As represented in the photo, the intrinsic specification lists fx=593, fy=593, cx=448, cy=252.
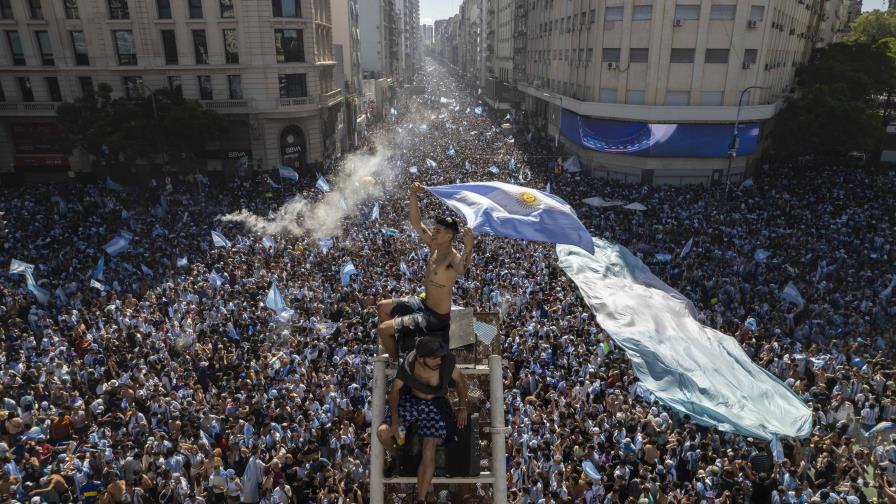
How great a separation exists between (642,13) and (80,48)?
38.1 meters

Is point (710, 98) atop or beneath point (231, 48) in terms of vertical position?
beneath

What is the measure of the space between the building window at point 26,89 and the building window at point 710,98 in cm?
4583

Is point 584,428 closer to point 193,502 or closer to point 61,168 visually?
point 193,502

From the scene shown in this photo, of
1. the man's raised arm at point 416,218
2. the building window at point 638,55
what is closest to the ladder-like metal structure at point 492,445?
the man's raised arm at point 416,218

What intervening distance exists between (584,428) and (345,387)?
221 inches

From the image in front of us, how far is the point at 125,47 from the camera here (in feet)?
133

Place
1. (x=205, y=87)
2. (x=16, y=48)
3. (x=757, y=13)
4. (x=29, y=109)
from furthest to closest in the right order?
(x=205, y=87)
(x=29, y=109)
(x=16, y=48)
(x=757, y=13)

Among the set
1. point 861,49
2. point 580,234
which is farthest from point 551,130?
point 580,234

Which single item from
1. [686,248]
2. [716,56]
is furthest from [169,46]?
[716,56]

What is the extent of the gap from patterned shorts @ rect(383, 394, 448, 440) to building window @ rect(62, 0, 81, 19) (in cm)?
4544

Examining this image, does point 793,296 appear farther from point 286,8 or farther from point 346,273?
point 286,8

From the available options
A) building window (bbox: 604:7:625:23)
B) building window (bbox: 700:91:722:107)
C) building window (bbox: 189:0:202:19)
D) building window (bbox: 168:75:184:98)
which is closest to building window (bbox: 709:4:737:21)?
building window (bbox: 700:91:722:107)

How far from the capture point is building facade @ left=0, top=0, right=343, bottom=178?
131 ft

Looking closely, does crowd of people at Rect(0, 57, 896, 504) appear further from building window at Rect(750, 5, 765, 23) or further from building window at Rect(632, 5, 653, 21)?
building window at Rect(632, 5, 653, 21)
